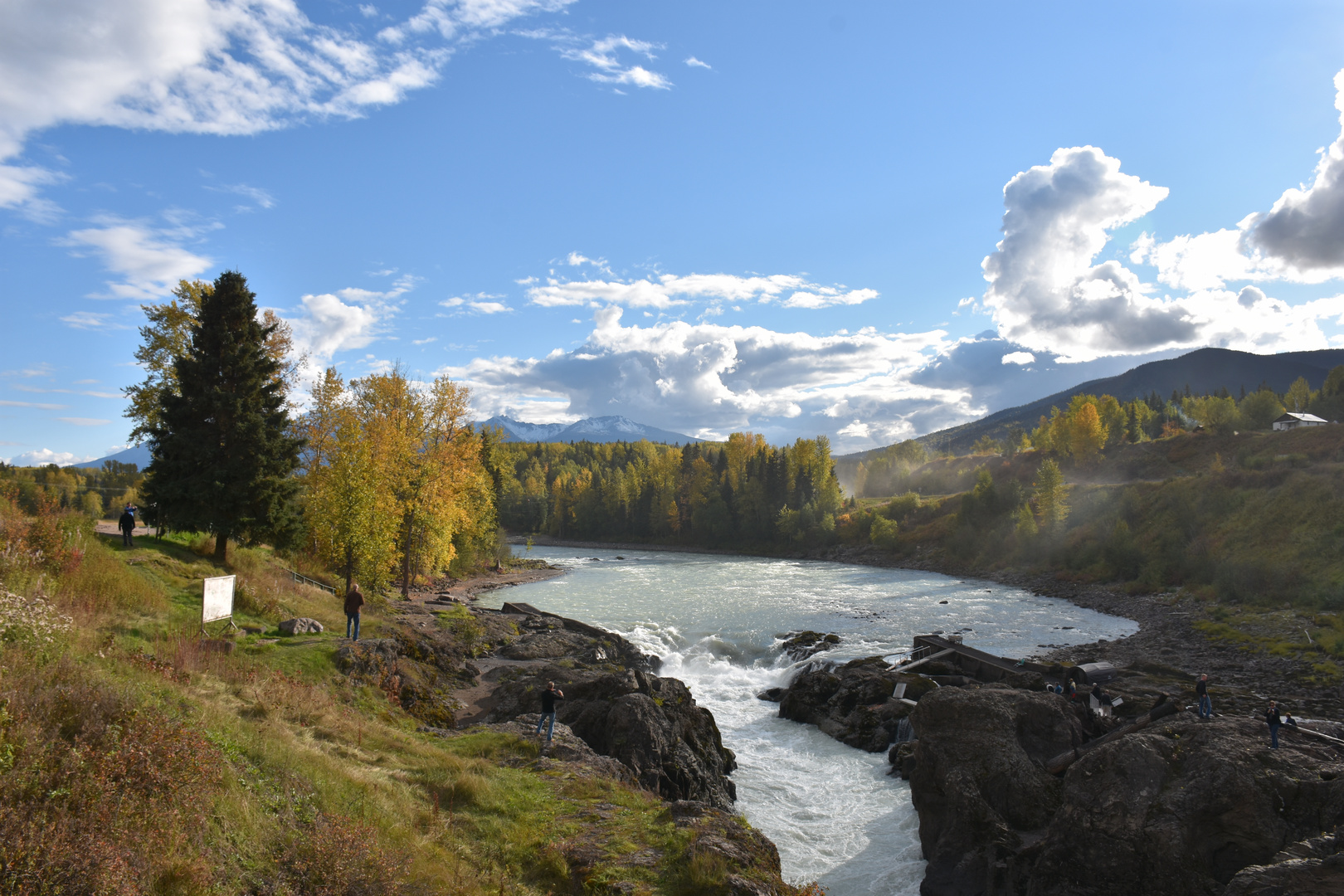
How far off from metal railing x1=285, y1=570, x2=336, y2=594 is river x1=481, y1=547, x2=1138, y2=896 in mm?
15135

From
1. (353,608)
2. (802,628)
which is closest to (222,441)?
(353,608)

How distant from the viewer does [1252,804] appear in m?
10.6

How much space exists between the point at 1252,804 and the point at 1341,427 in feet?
294

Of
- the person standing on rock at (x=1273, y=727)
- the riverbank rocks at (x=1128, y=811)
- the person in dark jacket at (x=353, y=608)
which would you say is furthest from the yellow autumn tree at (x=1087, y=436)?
the person in dark jacket at (x=353, y=608)

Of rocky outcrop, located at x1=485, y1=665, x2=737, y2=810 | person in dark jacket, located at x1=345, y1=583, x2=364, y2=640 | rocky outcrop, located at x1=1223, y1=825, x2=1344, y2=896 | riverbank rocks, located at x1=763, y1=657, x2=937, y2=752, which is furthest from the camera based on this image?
riverbank rocks, located at x1=763, y1=657, x2=937, y2=752

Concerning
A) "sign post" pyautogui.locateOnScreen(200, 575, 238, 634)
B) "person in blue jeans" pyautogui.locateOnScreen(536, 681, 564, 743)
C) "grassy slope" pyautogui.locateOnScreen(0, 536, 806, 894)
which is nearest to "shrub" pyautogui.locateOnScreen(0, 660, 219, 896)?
"grassy slope" pyautogui.locateOnScreen(0, 536, 806, 894)

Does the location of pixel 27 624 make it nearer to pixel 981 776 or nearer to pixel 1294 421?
pixel 981 776

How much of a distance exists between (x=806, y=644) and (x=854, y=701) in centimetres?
964

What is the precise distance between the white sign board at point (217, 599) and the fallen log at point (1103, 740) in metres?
20.3

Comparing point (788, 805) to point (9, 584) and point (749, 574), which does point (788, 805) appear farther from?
Result: point (749, 574)

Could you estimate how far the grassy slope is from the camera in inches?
255

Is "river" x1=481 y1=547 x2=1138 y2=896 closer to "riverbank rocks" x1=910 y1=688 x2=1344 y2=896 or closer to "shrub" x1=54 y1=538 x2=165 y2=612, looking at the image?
"riverbank rocks" x1=910 y1=688 x2=1344 y2=896

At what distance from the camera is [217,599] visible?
16516 mm

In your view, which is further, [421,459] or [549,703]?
[421,459]
